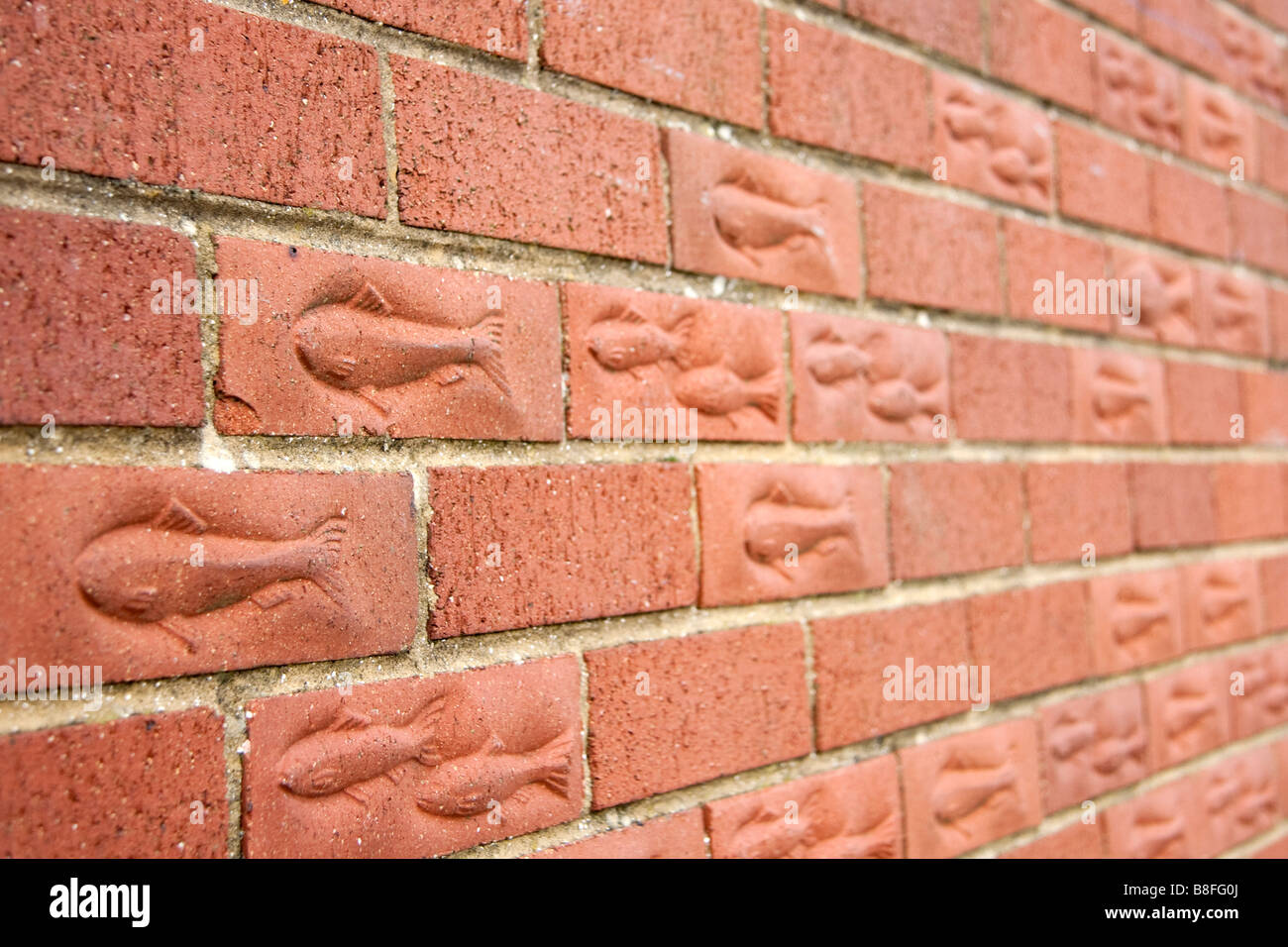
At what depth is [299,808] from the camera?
575mm

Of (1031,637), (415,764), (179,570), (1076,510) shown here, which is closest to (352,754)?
(415,764)

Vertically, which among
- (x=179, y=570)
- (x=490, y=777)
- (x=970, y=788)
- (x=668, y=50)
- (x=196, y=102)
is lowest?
(x=970, y=788)

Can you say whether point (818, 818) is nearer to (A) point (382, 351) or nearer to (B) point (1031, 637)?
(B) point (1031, 637)

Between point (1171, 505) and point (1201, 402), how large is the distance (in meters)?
0.17

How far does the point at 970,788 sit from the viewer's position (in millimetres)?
970

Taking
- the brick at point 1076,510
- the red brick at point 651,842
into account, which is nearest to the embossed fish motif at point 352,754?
the red brick at point 651,842

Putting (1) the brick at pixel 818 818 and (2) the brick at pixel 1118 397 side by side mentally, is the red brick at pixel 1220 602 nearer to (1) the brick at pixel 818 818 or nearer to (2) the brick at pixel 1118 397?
(2) the brick at pixel 1118 397

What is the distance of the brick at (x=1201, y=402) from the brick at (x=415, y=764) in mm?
949

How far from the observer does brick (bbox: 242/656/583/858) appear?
0.57 m
